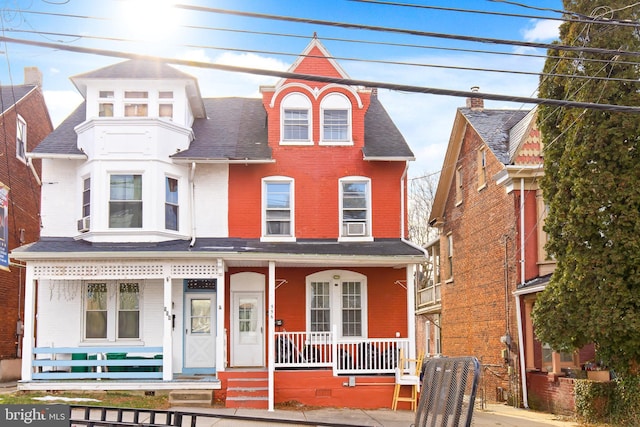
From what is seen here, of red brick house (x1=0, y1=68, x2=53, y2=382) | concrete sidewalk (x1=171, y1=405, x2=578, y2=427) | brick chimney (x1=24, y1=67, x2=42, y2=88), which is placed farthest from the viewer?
brick chimney (x1=24, y1=67, x2=42, y2=88)

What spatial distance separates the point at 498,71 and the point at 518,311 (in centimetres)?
1132

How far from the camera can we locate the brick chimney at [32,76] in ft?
95.1

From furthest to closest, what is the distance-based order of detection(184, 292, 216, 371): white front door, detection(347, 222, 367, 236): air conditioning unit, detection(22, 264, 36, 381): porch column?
detection(347, 222, 367, 236): air conditioning unit
detection(184, 292, 216, 371): white front door
detection(22, 264, 36, 381): porch column

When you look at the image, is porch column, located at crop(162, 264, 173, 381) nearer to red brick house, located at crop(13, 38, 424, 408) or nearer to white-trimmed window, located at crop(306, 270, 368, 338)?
red brick house, located at crop(13, 38, 424, 408)

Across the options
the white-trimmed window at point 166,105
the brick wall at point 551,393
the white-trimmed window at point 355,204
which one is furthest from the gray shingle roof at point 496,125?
the white-trimmed window at point 166,105

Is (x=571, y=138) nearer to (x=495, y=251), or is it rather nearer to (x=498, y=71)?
(x=498, y=71)

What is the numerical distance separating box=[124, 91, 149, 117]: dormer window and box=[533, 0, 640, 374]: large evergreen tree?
427 inches

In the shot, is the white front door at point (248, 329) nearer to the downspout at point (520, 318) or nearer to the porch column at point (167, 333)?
the porch column at point (167, 333)

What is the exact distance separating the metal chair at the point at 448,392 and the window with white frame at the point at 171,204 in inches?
577

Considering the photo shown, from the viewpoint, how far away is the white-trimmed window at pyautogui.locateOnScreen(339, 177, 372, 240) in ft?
71.6

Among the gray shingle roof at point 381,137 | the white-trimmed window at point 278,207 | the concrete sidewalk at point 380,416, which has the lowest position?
the concrete sidewalk at point 380,416

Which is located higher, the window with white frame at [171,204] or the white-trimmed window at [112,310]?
the window with white frame at [171,204]

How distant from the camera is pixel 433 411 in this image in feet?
22.5

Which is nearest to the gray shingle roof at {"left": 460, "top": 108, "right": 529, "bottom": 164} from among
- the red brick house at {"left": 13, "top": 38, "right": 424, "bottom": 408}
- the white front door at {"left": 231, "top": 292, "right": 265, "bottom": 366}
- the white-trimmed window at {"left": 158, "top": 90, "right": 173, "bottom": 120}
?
the red brick house at {"left": 13, "top": 38, "right": 424, "bottom": 408}
